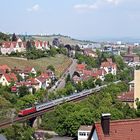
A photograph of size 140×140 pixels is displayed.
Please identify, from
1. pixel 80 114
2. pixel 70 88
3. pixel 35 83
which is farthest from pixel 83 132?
pixel 35 83

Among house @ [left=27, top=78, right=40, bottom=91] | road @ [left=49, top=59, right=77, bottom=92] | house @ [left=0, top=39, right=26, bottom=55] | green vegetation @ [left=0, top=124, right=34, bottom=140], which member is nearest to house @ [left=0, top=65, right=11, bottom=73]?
house @ [left=27, top=78, right=40, bottom=91]

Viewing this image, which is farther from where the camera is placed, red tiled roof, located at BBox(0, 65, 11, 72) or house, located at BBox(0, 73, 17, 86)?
red tiled roof, located at BBox(0, 65, 11, 72)

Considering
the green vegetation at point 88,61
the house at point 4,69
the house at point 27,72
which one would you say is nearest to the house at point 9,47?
the green vegetation at point 88,61

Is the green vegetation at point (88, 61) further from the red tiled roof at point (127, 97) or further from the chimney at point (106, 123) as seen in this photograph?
the chimney at point (106, 123)

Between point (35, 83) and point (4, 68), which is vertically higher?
point (4, 68)

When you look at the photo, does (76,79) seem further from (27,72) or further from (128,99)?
(128,99)

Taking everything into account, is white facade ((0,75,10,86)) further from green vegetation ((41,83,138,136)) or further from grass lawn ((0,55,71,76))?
grass lawn ((0,55,71,76))

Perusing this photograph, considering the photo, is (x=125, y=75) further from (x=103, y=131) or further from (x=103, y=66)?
(x=103, y=131)

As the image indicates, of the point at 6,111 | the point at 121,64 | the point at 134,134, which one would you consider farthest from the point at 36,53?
the point at 134,134
